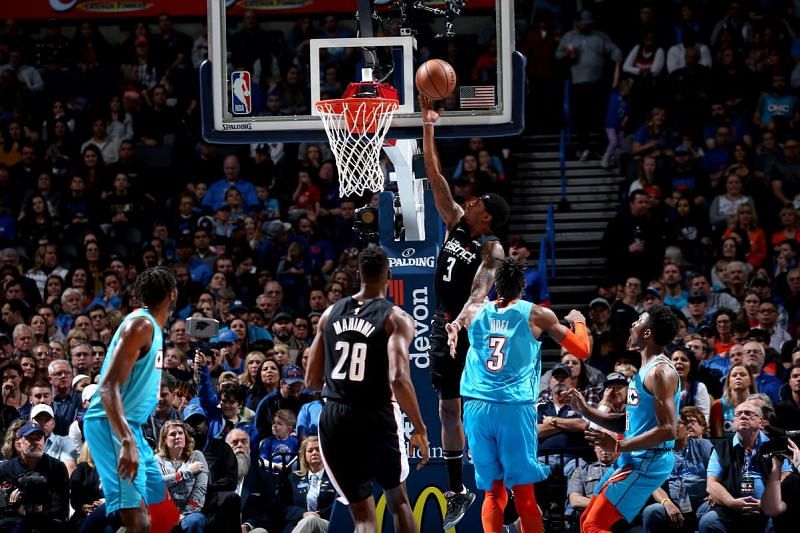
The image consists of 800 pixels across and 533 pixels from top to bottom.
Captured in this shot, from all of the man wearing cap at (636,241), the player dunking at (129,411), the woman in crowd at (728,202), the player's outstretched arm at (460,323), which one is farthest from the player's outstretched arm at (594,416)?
the woman in crowd at (728,202)

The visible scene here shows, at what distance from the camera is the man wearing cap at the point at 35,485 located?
33.9ft

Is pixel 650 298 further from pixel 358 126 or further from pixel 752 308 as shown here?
pixel 358 126

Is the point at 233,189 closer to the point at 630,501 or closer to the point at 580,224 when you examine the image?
the point at 580,224

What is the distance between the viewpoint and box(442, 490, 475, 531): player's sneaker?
918 centimetres

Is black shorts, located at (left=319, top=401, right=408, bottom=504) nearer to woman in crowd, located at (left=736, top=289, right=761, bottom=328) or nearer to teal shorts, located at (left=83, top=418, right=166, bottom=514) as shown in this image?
teal shorts, located at (left=83, top=418, right=166, bottom=514)

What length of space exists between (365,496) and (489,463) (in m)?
1.06

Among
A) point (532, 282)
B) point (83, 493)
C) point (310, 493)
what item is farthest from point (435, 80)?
point (532, 282)

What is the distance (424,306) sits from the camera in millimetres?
9891

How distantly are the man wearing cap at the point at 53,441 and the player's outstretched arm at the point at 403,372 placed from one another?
15.0 ft

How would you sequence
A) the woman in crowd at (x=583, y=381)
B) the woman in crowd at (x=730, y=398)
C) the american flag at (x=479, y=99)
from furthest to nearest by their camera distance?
the woman in crowd at (x=583, y=381) < the woman in crowd at (x=730, y=398) < the american flag at (x=479, y=99)

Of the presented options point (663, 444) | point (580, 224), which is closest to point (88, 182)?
point (580, 224)

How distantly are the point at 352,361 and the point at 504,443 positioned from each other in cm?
132

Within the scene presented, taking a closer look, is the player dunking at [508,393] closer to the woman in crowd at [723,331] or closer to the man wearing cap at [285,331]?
the woman in crowd at [723,331]

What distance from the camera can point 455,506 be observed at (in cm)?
925
